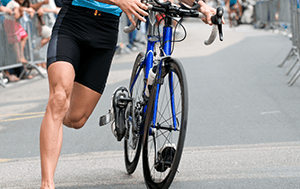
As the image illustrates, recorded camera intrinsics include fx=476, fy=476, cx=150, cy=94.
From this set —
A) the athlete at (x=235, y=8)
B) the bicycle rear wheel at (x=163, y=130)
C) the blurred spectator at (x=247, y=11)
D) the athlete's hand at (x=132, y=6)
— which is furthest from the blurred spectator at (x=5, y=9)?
the blurred spectator at (x=247, y=11)

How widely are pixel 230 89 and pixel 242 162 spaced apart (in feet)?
13.6

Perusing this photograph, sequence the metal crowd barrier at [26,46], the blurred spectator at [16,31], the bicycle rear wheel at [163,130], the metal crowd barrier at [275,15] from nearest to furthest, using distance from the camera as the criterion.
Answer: the bicycle rear wheel at [163,130] < the metal crowd barrier at [26,46] < the blurred spectator at [16,31] < the metal crowd barrier at [275,15]

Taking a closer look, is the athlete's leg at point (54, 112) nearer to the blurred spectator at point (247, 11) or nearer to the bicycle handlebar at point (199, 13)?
the bicycle handlebar at point (199, 13)

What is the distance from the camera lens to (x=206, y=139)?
530 cm

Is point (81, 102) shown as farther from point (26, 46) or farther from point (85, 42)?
point (26, 46)

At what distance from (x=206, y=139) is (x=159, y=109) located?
199cm

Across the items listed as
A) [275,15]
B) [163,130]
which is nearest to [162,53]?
[163,130]

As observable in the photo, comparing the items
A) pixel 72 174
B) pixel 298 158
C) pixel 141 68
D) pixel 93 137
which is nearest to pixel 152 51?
pixel 141 68

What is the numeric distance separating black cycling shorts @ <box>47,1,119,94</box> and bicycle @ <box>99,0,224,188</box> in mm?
319

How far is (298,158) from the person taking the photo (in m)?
4.27

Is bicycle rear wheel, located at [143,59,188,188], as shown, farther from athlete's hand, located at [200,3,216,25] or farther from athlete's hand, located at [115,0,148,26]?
athlete's hand, located at [115,0,148,26]

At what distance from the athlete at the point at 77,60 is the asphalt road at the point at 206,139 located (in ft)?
2.44

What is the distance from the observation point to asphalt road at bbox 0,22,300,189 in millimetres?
3916

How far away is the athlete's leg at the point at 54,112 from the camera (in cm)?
305
